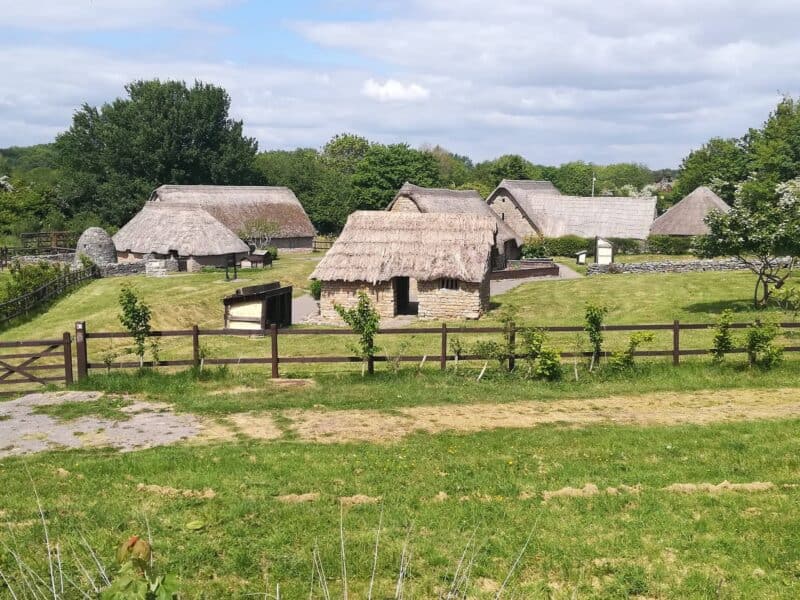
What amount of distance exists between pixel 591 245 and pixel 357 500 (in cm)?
4629

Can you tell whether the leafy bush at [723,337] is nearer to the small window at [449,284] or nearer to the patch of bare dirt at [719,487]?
the patch of bare dirt at [719,487]

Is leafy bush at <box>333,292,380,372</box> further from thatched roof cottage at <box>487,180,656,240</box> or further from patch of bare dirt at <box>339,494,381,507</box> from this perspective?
thatched roof cottage at <box>487,180,656,240</box>

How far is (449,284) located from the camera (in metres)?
28.6

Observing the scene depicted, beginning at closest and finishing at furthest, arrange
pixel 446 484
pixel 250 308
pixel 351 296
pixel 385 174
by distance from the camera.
→ pixel 446 484, pixel 250 308, pixel 351 296, pixel 385 174

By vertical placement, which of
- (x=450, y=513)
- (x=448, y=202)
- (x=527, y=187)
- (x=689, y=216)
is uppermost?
(x=527, y=187)

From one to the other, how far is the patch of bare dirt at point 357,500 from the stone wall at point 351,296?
780 inches

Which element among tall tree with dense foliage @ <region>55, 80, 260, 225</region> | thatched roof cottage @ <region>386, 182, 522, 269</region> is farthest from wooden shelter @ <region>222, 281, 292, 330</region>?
tall tree with dense foliage @ <region>55, 80, 260, 225</region>

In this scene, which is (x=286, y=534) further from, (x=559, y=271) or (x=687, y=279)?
(x=559, y=271)

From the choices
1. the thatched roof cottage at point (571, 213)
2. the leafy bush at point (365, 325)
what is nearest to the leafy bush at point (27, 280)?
the leafy bush at point (365, 325)

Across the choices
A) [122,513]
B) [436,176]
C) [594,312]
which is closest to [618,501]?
[122,513]

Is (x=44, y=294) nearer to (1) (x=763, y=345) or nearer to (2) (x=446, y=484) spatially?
(2) (x=446, y=484)

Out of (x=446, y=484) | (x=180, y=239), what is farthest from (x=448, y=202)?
(x=446, y=484)

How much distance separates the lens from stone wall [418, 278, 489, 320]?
2823 centimetres

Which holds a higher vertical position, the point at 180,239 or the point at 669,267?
the point at 180,239
